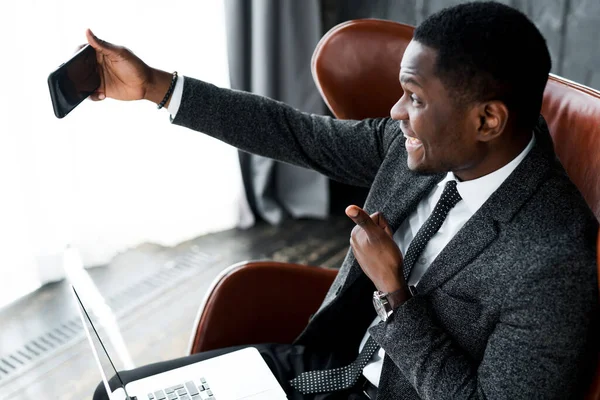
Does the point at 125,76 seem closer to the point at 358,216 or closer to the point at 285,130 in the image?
the point at 285,130

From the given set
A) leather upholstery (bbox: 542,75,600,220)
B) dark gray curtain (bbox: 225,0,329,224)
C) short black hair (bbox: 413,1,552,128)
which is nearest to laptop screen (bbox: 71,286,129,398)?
short black hair (bbox: 413,1,552,128)

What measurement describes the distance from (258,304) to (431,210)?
446mm

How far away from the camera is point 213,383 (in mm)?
1247

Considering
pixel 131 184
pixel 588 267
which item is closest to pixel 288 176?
pixel 131 184

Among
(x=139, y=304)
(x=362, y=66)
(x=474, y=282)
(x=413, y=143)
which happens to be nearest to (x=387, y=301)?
(x=474, y=282)

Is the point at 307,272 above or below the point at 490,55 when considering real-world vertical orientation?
below

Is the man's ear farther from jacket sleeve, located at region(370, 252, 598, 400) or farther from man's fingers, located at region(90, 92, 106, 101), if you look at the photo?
man's fingers, located at region(90, 92, 106, 101)

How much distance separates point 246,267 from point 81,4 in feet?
3.79

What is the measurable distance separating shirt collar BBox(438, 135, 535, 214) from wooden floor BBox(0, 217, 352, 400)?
1270mm

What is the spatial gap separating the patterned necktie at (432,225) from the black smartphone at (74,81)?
627 millimetres

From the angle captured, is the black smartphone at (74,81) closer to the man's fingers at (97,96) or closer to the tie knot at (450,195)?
the man's fingers at (97,96)

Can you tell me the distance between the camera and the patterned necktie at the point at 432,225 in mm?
1135

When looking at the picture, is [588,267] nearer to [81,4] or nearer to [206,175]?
[81,4]

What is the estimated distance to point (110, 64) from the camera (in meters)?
1.28
